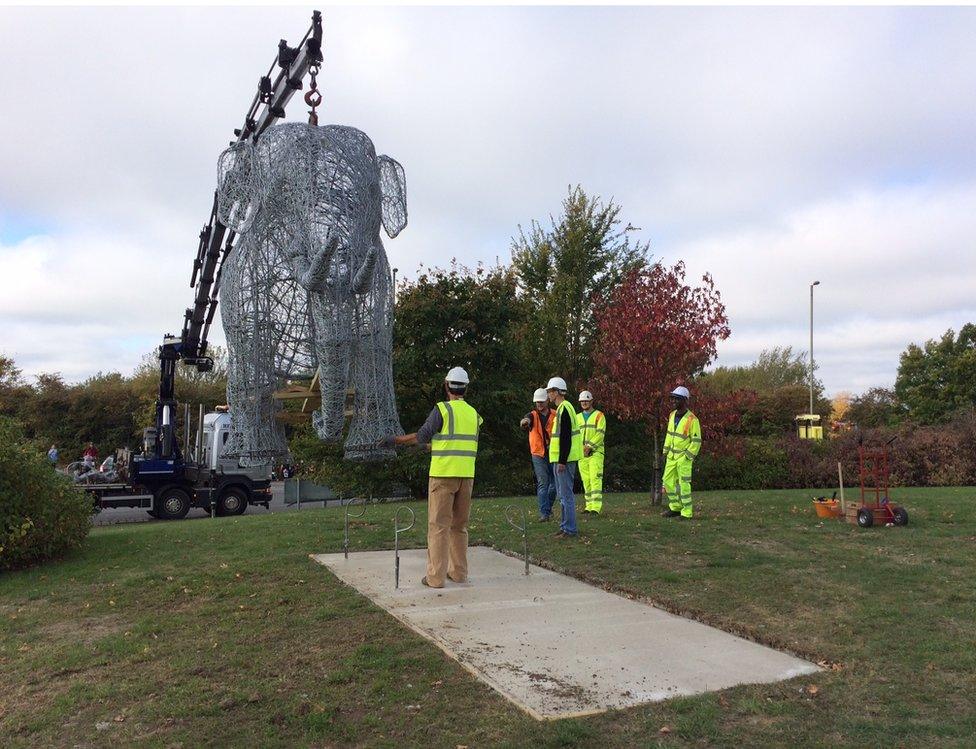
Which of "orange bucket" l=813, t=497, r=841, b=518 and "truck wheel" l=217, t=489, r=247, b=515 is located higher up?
"orange bucket" l=813, t=497, r=841, b=518

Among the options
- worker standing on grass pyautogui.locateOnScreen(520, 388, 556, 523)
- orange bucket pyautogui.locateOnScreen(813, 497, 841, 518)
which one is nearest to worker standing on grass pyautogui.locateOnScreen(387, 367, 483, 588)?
worker standing on grass pyautogui.locateOnScreen(520, 388, 556, 523)

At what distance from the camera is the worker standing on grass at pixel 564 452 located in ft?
28.5

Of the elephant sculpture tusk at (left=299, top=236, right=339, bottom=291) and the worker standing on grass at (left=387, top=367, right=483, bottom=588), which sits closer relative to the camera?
the elephant sculpture tusk at (left=299, top=236, right=339, bottom=291)

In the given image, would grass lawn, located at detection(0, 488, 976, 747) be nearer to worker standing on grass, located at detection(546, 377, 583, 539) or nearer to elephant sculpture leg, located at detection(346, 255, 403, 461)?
worker standing on grass, located at detection(546, 377, 583, 539)

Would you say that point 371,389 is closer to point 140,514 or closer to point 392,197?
point 392,197

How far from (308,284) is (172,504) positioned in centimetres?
1474

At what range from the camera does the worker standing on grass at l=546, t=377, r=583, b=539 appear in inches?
342

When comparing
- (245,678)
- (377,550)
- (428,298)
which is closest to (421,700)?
(245,678)

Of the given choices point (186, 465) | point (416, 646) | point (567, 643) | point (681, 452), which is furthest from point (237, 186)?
point (186, 465)

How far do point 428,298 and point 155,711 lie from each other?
15276 millimetres

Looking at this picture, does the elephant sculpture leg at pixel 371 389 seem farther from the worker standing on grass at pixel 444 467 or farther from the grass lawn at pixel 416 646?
the grass lawn at pixel 416 646

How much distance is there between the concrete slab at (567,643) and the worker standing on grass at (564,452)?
1.79 m

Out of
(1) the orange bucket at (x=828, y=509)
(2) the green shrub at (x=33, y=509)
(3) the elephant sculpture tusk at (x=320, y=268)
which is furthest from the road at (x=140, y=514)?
(3) the elephant sculpture tusk at (x=320, y=268)

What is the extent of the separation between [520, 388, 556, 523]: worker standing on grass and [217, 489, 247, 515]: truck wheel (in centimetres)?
1116
